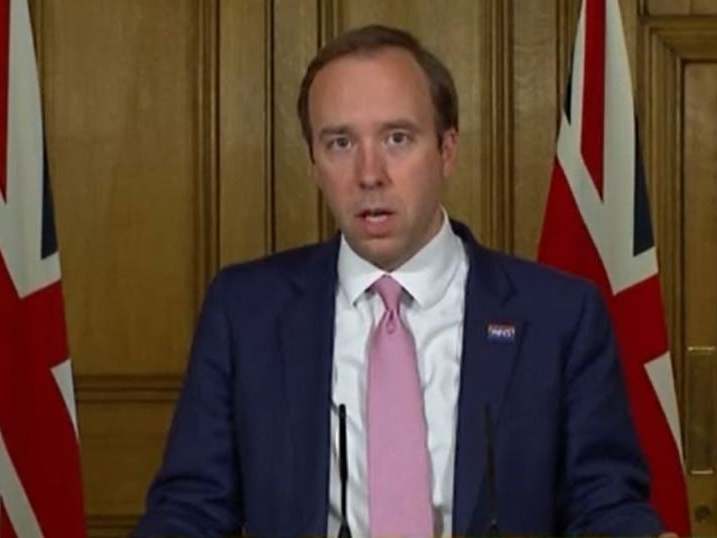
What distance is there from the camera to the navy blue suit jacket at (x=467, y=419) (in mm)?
1972

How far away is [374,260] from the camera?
2.10 metres

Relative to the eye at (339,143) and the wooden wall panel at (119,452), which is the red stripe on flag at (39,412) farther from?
the eye at (339,143)

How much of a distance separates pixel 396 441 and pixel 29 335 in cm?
120

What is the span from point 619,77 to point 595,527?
1.38 metres

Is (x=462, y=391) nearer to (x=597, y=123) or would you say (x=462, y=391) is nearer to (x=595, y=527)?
(x=595, y=527)

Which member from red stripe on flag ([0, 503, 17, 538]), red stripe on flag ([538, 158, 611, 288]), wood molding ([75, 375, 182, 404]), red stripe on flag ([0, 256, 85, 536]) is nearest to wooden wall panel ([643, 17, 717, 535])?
red stripe on flag ([538, 158, 611, 288])

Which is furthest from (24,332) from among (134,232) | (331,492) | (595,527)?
(595,527)

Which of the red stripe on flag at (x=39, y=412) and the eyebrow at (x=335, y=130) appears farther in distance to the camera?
the red stripe on flag at (x=39, y=412)

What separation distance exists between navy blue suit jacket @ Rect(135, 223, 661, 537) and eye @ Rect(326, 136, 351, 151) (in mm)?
200

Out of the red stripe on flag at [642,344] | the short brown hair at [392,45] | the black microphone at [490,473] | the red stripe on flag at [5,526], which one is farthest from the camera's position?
the red stripe on flag at [642,344]

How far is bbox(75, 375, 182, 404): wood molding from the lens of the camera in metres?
3.56

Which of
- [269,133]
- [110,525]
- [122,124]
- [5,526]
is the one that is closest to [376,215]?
[5,526]

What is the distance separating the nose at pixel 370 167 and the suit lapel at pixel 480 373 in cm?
21

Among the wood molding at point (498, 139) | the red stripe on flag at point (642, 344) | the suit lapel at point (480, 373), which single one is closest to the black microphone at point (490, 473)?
the suit lapel at point (480, 373)
